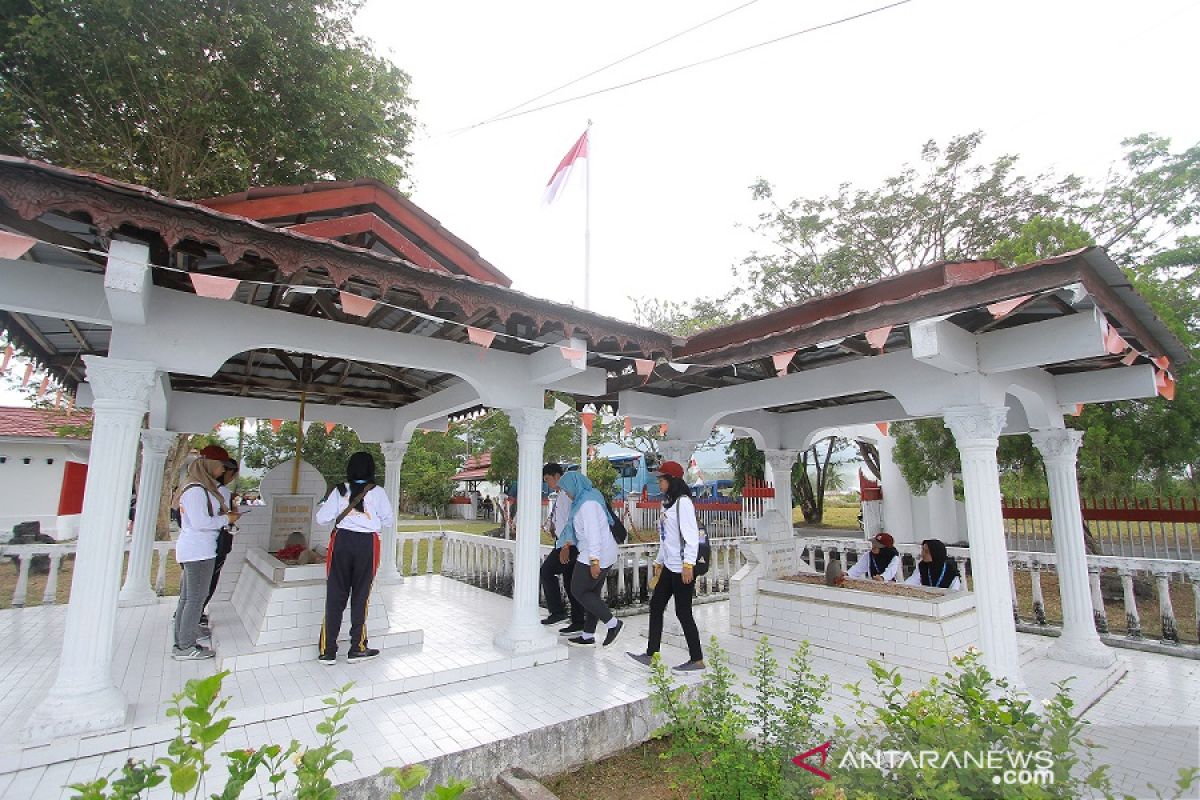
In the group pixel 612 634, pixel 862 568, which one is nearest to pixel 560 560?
pixel 612 634

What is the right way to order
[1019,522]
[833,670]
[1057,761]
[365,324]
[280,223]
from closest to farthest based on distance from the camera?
[1057,761] → [280,223] → [365,324] → [833,670] → [1019,522]

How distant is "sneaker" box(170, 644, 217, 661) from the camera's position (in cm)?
475

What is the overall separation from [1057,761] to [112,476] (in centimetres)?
499

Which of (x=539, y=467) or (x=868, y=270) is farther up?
(x=868, y=270)

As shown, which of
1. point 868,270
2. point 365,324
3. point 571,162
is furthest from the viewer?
point 868,270

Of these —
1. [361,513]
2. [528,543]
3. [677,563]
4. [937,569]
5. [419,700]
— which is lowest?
[419,700]

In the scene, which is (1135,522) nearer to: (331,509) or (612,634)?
(612,634)

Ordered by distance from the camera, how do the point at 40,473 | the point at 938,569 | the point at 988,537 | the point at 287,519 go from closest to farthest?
the point at 988,537 → the point at 938,569 → the point at 287,519 → the point at 40,473

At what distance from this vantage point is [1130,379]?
5293 millimetres

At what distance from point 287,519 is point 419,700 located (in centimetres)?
362

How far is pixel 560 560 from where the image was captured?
587cm

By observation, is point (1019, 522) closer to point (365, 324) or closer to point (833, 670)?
point (833, 670)

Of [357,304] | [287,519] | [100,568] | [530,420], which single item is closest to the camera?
[100,568]

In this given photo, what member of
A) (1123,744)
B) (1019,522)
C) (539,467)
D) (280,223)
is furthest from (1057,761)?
(1019,522)
